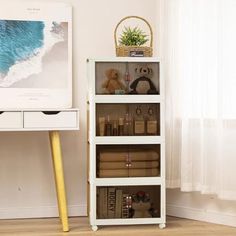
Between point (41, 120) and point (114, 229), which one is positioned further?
point (114, 229)

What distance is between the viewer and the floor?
2984 mm

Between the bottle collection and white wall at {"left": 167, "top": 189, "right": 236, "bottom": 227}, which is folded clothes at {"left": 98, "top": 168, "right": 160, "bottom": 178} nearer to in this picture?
the bottle collection

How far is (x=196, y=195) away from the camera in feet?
11.0

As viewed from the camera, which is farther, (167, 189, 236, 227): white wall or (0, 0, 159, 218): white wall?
(0, 0, 159, 218): white wall

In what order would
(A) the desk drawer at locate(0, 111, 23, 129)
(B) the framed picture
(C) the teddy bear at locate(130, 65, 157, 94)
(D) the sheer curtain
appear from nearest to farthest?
(A) the desk drawer at locate(0, 111, 23, 129), (D) the sheer curtain, (C) the teddy bear at locate(130, 65, 157, 94), (B) the framed picture

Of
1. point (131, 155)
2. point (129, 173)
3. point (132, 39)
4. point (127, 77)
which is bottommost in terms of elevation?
point (129, 173)

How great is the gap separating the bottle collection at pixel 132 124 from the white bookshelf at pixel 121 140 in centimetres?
3

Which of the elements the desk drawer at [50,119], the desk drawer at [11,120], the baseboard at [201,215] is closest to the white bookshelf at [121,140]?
the desk drawer at [50,119]

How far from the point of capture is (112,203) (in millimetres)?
3158

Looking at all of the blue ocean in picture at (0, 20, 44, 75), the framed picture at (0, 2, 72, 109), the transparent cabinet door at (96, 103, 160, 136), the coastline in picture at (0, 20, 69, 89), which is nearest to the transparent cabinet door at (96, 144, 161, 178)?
the transparent cabinet door at (96, 103, 160, 136)

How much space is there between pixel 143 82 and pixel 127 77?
12 cm

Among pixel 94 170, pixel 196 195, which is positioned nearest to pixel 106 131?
pixel 94 170

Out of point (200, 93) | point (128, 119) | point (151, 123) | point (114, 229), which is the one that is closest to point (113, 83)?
point (128, 119)

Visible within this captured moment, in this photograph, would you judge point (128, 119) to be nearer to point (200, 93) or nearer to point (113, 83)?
point (113, 83)
